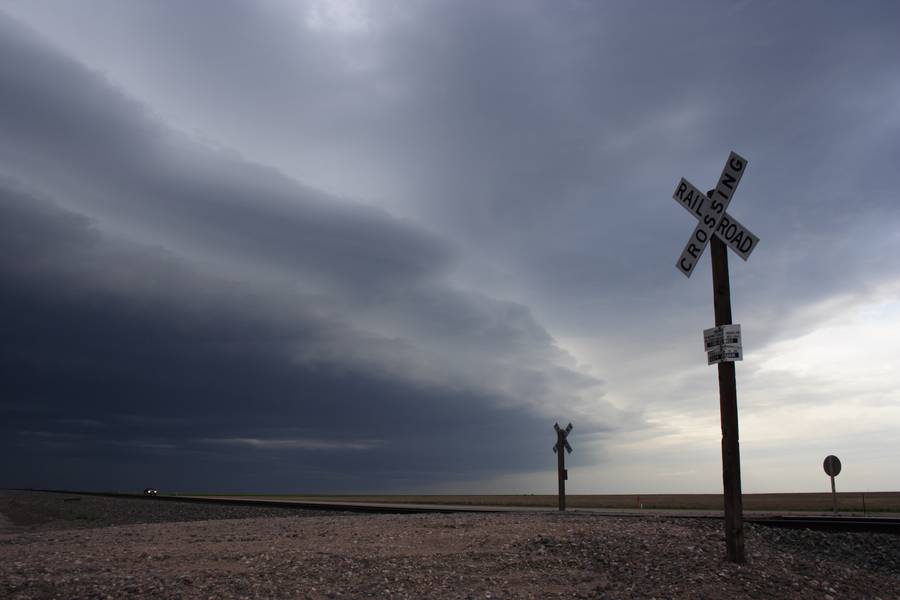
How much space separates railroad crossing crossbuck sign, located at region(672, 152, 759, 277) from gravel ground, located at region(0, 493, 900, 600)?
5.67m

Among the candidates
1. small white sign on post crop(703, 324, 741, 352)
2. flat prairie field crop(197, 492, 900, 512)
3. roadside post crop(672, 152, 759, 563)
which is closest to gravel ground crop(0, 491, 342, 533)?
flat prairie field crop(197, 492, 900, 512)

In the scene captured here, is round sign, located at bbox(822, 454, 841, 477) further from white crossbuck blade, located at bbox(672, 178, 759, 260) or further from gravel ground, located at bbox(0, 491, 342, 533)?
gravel ground, located at bbox(0, 491, 342, 533)

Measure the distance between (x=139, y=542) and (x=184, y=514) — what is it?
93.2 feet

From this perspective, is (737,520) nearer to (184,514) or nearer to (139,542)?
(139,542)

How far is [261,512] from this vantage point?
137ft

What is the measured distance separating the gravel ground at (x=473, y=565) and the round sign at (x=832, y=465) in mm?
12064

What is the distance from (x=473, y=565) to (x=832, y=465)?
69.4 feet

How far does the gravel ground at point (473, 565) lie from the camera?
11.9m

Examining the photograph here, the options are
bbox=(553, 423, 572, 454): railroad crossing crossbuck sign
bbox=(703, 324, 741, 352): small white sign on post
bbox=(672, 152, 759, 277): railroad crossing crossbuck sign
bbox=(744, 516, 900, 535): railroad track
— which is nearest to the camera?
bbox=(703, 324, 741, 352): small white sign on post

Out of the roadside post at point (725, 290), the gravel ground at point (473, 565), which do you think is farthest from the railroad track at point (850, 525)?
the roadside post at point (725, 290)

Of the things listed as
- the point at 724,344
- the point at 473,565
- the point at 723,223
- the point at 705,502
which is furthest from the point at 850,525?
the point at 705,502

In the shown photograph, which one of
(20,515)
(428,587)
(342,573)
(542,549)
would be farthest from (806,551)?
(20,515)

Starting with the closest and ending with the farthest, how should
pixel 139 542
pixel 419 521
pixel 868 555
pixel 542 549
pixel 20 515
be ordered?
pixel 542 549, pixel 868 555, pixel 139 542, pixel 419 521, pixel 20 515

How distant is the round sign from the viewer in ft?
94.1
